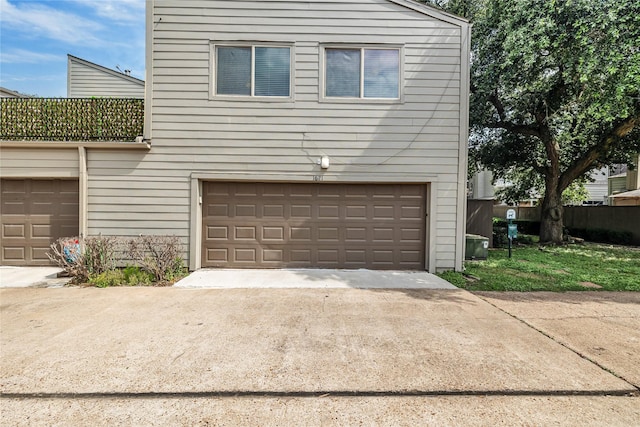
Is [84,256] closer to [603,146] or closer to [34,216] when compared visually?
[34,216]

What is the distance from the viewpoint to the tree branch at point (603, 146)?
9391 mm

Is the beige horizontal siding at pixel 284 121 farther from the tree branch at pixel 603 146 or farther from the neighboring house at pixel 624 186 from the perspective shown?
the neighboring house at pixel 624 186

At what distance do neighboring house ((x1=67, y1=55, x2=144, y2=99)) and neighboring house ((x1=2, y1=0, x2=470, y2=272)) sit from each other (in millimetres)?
4214

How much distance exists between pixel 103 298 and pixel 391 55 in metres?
7.10

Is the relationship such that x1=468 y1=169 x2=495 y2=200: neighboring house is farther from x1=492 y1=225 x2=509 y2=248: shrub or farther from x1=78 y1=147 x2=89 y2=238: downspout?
x1=78 y1=147 x2=89 y2=238: downspout

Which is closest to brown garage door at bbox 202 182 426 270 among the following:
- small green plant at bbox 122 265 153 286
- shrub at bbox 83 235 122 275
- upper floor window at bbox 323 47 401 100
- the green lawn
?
small green plant at bbox 122 265 153 286

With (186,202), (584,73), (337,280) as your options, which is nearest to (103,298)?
(186,202)

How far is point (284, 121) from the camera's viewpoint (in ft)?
23.0

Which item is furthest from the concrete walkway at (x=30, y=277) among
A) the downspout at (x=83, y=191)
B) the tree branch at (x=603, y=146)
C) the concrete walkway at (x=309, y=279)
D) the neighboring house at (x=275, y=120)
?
the tree branch at (x=603, y=146)

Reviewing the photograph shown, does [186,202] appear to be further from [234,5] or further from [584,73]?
[584,73]

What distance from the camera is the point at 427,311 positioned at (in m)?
4.63

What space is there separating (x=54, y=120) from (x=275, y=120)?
15.4ft

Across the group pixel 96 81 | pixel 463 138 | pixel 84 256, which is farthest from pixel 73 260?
pixel 463 138

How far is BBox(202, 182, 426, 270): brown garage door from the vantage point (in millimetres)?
7203
